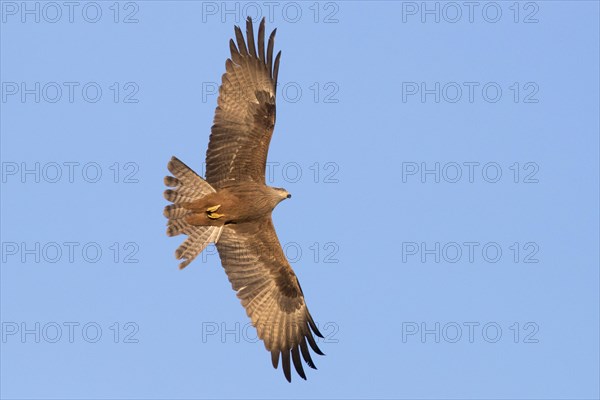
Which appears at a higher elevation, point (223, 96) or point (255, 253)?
point (223, 96)

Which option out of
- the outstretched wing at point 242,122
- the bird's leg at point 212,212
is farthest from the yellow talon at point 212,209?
the outstretched wing at point 242,122

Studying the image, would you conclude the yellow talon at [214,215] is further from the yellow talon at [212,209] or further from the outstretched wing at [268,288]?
the outstretched wing at [268,288]

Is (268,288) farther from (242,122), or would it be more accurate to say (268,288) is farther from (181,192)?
(242,122)

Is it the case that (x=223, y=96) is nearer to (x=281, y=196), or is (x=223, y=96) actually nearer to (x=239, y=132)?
(x=239, y=132)

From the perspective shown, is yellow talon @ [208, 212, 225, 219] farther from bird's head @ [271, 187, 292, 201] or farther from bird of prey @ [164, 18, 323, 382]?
bird's head @ [271, 187, 292, 201]

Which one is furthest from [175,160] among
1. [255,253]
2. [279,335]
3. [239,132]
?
[279,335]

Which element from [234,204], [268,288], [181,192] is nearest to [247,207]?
[234,204]
